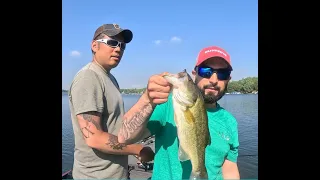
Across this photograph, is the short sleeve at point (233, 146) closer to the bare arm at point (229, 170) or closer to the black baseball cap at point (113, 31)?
the bare arm at point (229, 170)

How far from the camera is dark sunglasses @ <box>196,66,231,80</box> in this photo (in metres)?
3.14

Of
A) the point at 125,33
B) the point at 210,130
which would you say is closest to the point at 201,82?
the point at 210,130

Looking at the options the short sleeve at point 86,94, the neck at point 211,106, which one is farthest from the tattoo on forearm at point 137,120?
the neck at point 211,106

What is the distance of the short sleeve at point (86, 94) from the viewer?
3236 mm

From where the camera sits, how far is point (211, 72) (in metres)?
3.16

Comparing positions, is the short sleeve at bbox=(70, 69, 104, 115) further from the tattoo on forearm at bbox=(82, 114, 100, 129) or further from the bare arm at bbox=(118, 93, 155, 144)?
the bare arm at bbox=(118, 93, 155, 144)

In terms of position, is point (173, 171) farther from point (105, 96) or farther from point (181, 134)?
point (105, 96)

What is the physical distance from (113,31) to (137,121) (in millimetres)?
1714

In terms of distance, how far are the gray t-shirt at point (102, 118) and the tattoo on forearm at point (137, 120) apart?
692mm

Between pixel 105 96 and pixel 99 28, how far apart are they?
3.61 ft

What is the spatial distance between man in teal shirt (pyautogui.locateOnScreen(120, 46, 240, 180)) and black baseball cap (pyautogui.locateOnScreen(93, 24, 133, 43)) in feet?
3.86

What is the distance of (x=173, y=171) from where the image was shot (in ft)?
8.93

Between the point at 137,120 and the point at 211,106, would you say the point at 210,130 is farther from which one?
the point at 137,120
